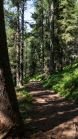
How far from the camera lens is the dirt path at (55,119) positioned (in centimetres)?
629

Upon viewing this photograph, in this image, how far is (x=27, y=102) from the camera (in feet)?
34.6

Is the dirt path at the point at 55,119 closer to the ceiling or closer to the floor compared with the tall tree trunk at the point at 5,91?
closer to the floor

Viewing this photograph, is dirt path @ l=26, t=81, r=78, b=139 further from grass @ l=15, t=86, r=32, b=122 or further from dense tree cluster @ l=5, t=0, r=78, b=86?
dense tree cluster @ l=5, t=0, r=78, b=86

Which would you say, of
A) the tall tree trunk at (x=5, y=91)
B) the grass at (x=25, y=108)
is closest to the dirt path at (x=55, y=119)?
the grass at (x=25, y=108)

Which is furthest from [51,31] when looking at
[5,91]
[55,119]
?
[5,91]

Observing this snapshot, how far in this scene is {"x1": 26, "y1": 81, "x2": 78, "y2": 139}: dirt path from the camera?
6.29 meters

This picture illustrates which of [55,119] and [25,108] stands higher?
[55,119]

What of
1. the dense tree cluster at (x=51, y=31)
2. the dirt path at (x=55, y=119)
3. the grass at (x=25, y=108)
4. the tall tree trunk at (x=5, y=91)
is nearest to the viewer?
the tall tree trunk at (x=5, y=91)

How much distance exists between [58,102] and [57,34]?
15322mm

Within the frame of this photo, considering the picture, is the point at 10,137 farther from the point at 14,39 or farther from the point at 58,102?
the point at 14,39

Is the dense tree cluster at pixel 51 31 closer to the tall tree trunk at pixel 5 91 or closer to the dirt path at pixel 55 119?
the dirt path at pixel 55 119

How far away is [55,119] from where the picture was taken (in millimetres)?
7836

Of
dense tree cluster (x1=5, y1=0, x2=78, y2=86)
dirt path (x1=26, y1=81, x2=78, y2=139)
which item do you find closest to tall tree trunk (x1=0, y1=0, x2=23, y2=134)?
dirt path (x1=26, y1=81, x2=78, y2=139)

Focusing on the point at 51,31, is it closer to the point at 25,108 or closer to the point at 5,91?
the point at 25,108
